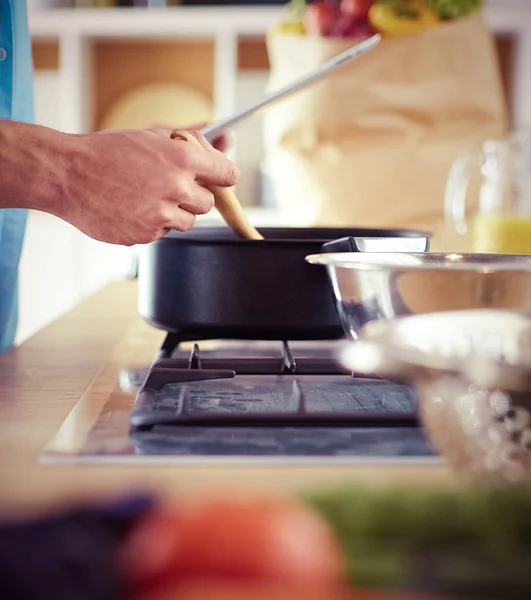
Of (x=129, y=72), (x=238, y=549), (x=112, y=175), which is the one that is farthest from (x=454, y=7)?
(x=238, y=549)

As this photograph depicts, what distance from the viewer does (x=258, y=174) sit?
250 centimetres

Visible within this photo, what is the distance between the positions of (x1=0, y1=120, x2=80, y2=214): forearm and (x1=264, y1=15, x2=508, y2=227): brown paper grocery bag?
106 cm

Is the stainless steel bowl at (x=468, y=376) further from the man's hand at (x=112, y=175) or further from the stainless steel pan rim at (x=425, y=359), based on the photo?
the man's hand at (x=112, y=175)

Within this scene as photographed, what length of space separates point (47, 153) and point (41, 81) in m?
2.05

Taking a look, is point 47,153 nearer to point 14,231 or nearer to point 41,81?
point 14,231

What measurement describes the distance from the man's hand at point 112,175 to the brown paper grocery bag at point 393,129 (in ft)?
3.41

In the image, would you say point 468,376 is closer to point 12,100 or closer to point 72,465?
point 72,465

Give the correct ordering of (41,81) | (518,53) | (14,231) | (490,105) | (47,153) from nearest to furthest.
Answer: (47,153) → (14,231) → (490,105) → (518,53) → (41,81)

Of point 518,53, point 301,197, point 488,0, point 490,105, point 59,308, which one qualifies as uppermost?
point 488,0

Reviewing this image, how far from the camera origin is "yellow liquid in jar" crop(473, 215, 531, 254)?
120 centimetres

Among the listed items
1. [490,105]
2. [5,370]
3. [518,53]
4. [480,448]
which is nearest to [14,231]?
[5,370]

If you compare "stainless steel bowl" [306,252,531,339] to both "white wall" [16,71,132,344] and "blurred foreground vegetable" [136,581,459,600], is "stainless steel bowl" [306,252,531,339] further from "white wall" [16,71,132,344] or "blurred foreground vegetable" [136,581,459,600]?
"white wall" [16,71,132,344]

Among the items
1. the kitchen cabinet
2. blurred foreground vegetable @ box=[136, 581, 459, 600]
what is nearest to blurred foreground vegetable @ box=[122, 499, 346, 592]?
blurred foreground vegetable @ box=[136, 581, 459, 600]

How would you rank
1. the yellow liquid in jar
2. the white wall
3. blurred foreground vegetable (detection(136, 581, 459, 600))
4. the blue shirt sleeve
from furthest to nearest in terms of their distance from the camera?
1. the white wall
2. the yellow liquid in jar
3. the blue shirt sleeve
4. blurred foreground vegetable (detection(136, 581, 459, 600))
